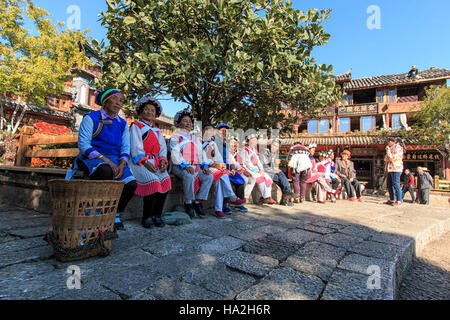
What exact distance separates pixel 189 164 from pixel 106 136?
1.30m

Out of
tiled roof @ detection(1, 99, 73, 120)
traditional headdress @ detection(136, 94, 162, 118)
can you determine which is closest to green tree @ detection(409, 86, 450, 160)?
traditional headdress @ detection(136, 94, 162, 118)

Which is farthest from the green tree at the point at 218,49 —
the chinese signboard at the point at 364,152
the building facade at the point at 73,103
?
the building facade at the point at 73,103

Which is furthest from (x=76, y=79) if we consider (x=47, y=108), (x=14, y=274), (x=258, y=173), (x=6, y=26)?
(x=14, y=274)

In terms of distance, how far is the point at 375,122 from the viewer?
21.0 metres

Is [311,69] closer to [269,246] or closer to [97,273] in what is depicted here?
[269,246]

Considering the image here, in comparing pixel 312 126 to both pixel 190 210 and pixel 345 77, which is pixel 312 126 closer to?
pixel 345 77

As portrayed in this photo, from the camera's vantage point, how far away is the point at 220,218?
142 inches

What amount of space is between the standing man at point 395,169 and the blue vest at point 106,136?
22.1 ft

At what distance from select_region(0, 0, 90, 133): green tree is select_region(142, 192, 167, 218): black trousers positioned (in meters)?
15.5

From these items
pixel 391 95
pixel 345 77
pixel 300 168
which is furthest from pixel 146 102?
pixel 391 95

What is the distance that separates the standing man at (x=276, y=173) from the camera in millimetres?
5406

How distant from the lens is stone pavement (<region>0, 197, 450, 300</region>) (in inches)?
54.2

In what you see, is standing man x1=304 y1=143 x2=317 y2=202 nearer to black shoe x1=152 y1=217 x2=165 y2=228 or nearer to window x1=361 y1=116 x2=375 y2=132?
black shoe x1=152 y1=217 x2=165 y2=228

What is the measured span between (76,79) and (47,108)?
3.69 metres
